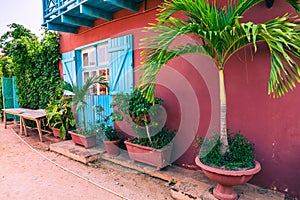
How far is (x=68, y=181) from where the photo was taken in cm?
267

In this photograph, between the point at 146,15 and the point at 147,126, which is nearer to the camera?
the point at 147,126

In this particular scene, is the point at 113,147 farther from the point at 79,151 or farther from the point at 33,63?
the point at 33,63

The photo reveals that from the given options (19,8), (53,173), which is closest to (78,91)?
(53,173)

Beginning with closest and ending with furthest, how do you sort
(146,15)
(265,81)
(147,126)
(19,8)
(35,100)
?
(265,81), (147,126), (146,15), (35,100), (19,8)

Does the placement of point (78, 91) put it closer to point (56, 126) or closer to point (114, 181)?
point (56, 126)

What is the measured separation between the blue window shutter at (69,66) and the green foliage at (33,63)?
315 millimetres

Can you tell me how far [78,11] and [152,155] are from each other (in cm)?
307

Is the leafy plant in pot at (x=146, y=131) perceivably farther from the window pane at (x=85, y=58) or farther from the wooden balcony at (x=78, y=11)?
the window pane at (x=85, y=58)

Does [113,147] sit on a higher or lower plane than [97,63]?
lower

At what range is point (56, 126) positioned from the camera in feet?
15.0

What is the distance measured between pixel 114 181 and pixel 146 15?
8.64 feet

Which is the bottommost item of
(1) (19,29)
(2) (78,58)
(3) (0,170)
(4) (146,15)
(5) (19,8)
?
(3) (0,170)

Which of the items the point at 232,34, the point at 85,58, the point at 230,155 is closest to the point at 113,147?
the point at 230,155

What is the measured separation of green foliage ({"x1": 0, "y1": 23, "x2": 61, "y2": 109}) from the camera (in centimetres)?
517
